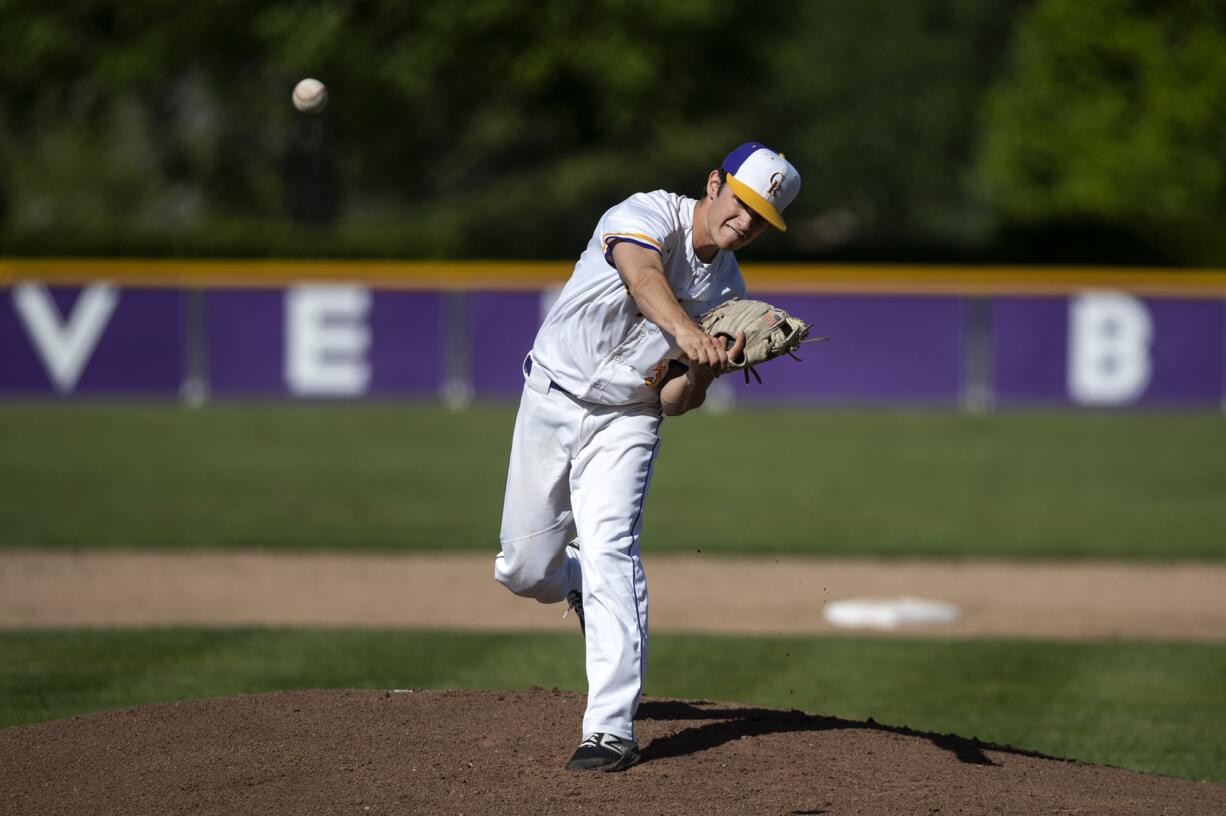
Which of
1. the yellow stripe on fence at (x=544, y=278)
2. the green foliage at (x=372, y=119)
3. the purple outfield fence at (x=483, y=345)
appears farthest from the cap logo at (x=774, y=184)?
the green foliage at (x=372, y=119)

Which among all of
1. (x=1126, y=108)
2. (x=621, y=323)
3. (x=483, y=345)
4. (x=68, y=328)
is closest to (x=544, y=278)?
(x=483, y=345)

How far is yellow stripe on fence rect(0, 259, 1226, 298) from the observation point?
19.9 m

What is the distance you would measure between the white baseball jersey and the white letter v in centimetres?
1548

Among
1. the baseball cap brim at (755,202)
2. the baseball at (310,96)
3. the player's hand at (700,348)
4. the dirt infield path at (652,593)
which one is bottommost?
the dirt infield path at (652,593)


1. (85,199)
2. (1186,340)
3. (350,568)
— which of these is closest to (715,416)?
(1186,340)

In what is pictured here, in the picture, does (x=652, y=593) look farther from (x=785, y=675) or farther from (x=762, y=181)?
(x=762, y=181)

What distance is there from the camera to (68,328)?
64.9 feet

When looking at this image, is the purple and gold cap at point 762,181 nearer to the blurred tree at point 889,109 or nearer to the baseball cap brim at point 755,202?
the baseball cap brim at point 755,202

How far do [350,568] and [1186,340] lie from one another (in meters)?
12.9

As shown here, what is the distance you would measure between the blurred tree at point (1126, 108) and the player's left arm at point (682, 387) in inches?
1193

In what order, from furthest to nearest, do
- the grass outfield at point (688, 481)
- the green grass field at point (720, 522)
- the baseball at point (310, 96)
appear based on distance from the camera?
the grass outfield at point (688, 481)
the green grass field at point (720, 522)
the baseball at point (310, 96)

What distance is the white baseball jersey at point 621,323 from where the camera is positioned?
5.35m

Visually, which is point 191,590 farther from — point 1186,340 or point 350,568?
point 1186,340

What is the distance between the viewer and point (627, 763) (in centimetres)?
512
